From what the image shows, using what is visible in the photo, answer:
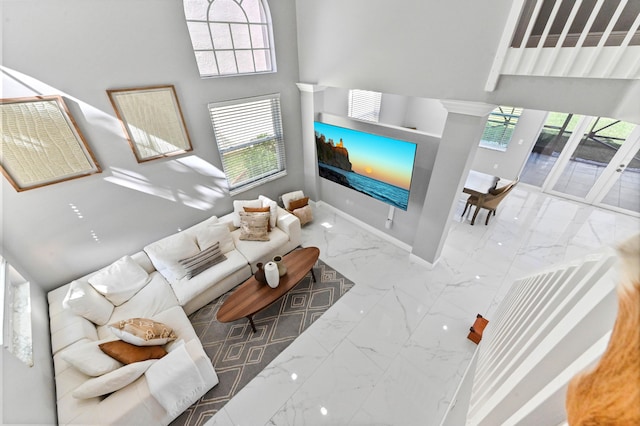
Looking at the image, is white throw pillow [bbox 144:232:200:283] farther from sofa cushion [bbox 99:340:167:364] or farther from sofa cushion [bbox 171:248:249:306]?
sofa cushion [bbox 99:340:167:364]

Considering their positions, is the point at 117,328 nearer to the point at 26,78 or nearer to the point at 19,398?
the point at 19,398

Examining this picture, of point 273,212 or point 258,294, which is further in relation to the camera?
point 273,212

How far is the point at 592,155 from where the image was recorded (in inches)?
181

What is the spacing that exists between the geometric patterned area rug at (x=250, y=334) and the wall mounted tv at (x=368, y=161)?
1.28m

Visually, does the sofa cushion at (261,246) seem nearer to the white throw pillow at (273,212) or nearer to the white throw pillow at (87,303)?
the white throw pillow at (273,212)

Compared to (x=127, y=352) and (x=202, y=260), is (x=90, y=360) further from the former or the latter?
(x=202, y=260)

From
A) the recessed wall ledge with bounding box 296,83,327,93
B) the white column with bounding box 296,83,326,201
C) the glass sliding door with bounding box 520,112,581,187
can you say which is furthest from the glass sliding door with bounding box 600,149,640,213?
the recessed wall ledge with bounding box 296,83,327,93

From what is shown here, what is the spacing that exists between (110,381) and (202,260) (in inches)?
54.4

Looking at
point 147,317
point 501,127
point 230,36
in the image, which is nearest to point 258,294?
point 147,317

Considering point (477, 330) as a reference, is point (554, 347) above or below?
above

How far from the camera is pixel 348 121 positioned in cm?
359

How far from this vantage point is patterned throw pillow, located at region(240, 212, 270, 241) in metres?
3.51

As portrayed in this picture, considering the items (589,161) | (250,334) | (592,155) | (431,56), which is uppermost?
(431,56)

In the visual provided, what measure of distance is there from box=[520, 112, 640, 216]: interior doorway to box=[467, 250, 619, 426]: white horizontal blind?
525cm
